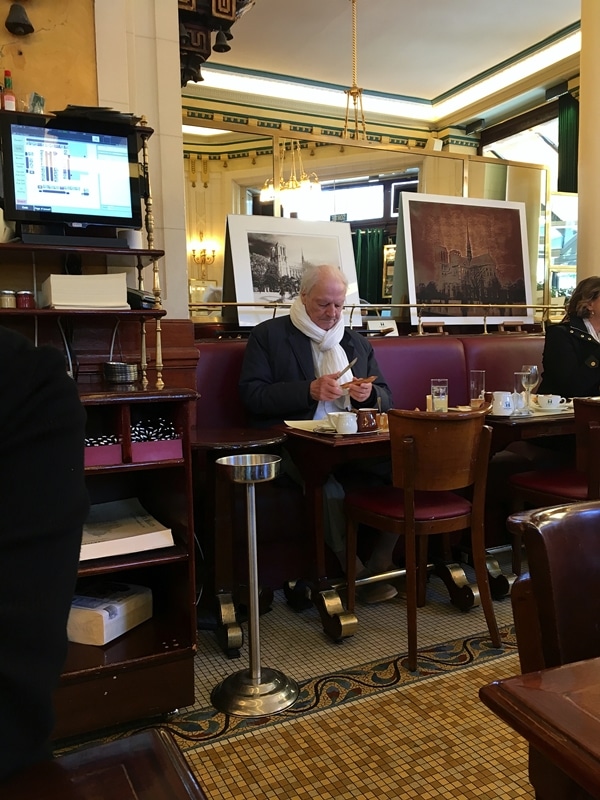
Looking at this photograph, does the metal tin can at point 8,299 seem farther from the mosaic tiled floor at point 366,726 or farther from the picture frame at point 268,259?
the picture frame at point 268,259

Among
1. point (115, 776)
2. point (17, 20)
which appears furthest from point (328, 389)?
point (115, 776)

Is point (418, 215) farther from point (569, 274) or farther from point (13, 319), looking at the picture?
point (569, 274)

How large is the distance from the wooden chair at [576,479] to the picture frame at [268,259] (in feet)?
5.02

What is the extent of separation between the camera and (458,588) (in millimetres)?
2943

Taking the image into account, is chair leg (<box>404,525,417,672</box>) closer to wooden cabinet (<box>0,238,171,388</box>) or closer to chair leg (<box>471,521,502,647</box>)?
chair leg (<box>471,521,502,647</box>)

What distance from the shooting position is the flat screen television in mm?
2170

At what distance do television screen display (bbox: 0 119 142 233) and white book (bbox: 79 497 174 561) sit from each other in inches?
40.8

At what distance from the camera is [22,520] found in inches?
26.6

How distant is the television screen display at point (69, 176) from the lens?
2170 mm

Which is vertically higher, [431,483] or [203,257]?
[203,257]

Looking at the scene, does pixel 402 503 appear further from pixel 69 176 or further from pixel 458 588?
pixel 69 176

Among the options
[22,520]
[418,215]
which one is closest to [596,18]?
[418,215]

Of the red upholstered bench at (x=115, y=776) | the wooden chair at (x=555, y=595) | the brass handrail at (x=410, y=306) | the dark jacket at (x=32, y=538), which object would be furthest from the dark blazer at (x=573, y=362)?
the dark jacket at (x=32, y=538)

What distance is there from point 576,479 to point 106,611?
7.01ft
